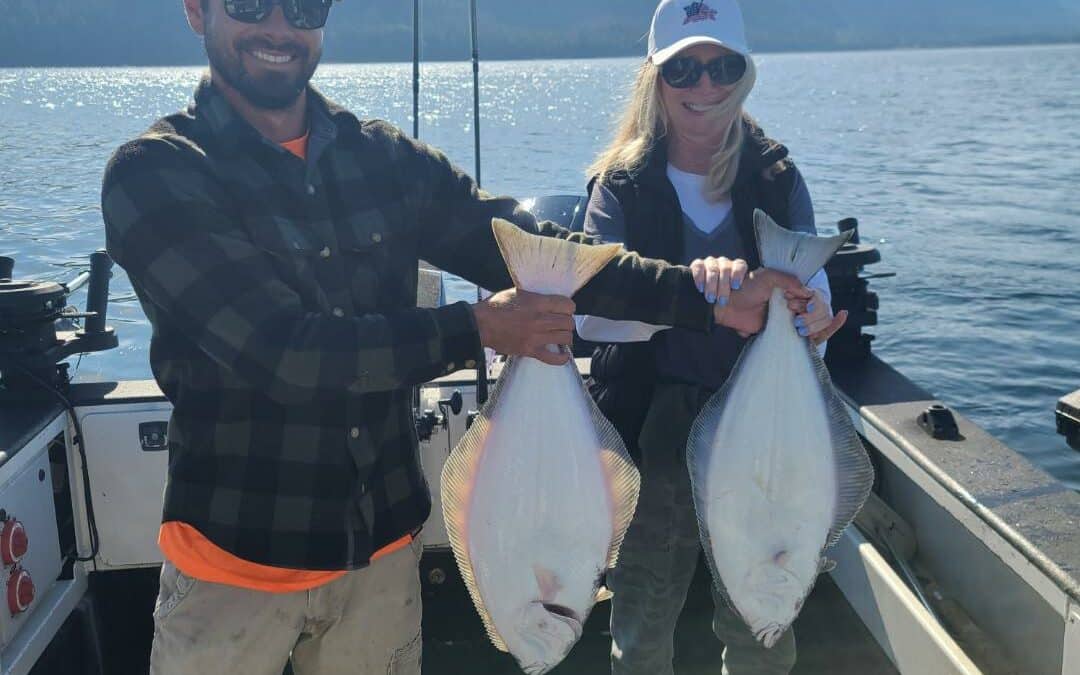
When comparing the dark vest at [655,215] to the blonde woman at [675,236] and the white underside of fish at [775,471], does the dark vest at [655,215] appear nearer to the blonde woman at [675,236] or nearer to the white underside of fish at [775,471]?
the blonde woman at [675,236]

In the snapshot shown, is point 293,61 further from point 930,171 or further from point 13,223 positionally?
point 930,171

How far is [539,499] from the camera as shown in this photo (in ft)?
5.77

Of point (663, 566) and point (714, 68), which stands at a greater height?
point (714, 68)

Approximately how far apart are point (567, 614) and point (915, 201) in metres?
13.9

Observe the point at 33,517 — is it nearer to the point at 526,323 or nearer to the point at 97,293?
the point at 97,293

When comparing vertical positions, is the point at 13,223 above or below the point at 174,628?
below

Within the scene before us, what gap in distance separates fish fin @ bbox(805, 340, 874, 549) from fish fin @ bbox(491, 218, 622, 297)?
516mm

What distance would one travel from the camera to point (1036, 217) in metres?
12.5

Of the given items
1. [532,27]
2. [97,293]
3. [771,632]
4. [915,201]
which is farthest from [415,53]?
[532,27]

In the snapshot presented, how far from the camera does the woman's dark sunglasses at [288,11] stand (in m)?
1.80

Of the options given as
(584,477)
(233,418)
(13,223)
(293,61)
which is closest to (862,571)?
(584,477)

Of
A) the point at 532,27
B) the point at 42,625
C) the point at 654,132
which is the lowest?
the point at 42,625

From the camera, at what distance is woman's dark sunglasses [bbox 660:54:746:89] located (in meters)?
2.12

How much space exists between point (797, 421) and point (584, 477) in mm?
440
